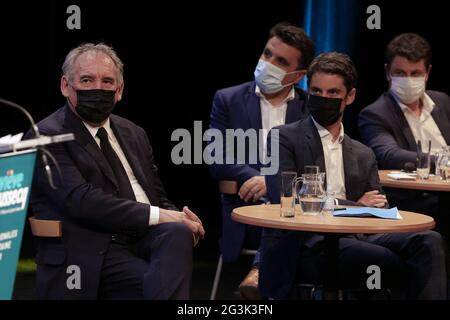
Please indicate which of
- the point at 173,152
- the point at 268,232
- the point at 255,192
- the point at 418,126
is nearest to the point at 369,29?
the point at 418,126

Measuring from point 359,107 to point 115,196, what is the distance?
3.39m

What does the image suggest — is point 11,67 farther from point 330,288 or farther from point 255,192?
point 330,288

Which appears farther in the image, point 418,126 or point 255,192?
point 418,126

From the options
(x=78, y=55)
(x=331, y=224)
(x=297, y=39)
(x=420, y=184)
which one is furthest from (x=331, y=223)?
(x=297, y=39)

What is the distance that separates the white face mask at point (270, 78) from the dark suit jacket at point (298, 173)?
99 centimetres

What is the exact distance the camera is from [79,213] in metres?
3.97

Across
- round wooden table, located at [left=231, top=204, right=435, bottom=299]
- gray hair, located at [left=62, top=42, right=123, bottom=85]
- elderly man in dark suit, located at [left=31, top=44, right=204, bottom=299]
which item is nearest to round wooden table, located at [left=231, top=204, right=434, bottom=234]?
round wooden table, located at [left=231, top=204, right=435, bottom=299]

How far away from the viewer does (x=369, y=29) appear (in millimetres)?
6973

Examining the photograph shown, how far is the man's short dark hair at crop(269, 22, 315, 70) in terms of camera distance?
18.4 ft

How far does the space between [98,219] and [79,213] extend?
86 millimetres

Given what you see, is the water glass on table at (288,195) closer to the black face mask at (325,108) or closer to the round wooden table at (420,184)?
the black face mask at (325,108)

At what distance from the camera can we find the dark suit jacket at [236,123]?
5.32 meters
